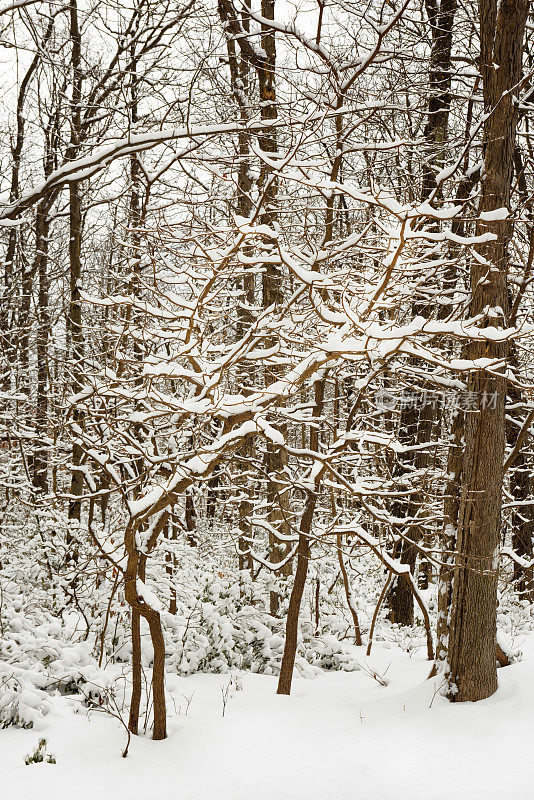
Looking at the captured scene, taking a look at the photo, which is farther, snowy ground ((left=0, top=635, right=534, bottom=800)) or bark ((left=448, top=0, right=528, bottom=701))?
bark ((left=448, top=0, right=528, bottom=701))

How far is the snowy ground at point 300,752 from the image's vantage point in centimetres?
381

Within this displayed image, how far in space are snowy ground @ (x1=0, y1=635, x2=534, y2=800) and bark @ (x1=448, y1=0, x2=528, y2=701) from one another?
43 centimetres

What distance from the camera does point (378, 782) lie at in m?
3.83

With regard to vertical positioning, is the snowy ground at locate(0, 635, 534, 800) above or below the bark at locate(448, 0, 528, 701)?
below

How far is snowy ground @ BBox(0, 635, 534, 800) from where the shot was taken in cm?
381

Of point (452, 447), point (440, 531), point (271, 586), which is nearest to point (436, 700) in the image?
point (440, 531)

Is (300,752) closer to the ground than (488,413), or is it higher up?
closer to the ground

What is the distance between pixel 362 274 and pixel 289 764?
335 cm

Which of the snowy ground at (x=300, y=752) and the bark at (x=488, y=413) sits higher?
the bark at (x=488, y=413)

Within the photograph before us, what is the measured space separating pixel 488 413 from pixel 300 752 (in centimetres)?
271

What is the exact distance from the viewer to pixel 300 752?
4285 millimetres

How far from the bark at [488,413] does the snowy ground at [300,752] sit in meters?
0.43

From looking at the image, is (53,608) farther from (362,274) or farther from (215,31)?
(215,31)

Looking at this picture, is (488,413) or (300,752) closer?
(300,752)
